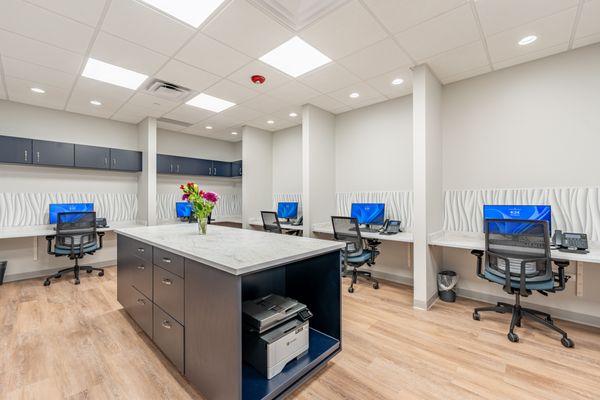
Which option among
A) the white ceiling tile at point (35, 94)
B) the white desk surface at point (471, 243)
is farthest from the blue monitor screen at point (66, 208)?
the white desk surface at point (471, 243)

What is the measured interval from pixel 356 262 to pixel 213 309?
234 centimetres

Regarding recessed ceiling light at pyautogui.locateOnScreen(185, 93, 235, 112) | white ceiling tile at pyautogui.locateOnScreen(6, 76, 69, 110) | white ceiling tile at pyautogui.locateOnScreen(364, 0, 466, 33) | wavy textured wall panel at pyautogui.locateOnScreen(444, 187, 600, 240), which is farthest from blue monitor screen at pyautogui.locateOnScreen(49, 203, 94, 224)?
wavy textured wall panel at pyautogui.locateOnScreen(444, 187, 600, 240)

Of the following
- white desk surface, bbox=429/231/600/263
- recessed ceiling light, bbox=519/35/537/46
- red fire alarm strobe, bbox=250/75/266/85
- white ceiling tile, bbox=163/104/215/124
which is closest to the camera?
white desk surface, bbox=429/231/600/263

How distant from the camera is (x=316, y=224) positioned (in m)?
4.30

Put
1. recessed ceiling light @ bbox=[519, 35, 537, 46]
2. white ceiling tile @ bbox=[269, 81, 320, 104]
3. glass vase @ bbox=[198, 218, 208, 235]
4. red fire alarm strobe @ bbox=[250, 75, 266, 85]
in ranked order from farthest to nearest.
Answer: white ceiling tile @ bbox=[269, 81, 320, 104] → red fire alarm strobe @ bbox=[250, 75, 266, 85] → glass vase @ bbox=[198, 218, 208, 235] → recessed ceiling light @ bbox=[519, 35, 537, 46]

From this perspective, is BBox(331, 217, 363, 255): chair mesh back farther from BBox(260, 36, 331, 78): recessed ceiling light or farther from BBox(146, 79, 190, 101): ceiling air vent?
BBox(146, 79, 190, 101): ceiling air vent

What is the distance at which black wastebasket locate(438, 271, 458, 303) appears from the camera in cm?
312

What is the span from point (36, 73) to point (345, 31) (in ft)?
11.6

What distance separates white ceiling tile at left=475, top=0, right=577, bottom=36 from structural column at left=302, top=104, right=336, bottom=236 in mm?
2465

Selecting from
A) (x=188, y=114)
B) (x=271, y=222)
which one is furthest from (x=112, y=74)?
(x=271, y=222)

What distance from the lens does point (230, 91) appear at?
3646 millimetres

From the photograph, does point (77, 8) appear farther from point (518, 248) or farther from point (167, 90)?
point (518, 248)

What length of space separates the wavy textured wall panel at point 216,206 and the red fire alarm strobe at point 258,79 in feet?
11.5

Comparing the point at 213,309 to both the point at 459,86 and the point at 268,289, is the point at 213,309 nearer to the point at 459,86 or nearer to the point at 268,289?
the point at 268,289
